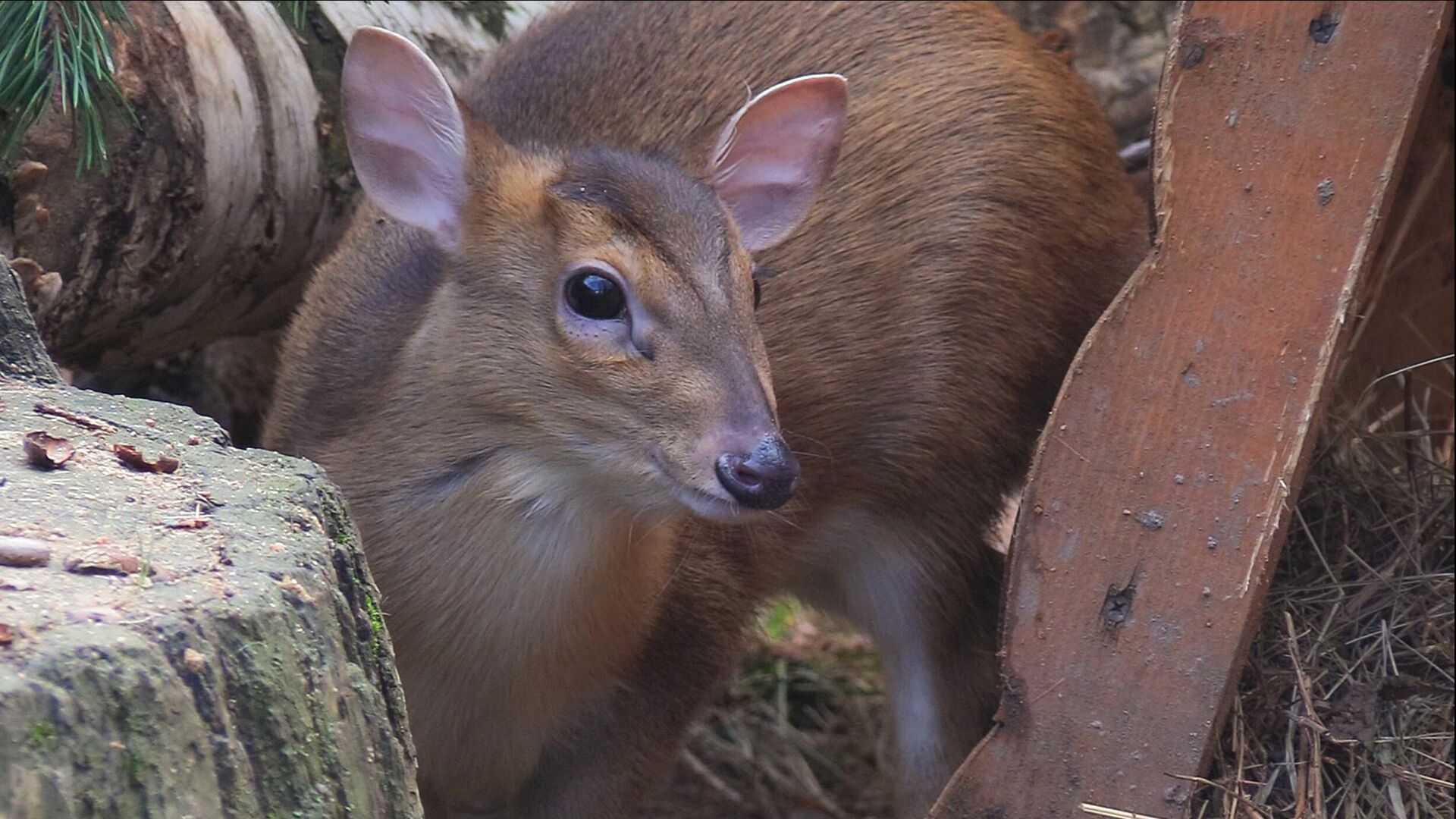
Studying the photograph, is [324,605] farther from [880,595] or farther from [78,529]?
[880,595]

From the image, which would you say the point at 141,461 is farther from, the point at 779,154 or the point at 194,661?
the point at 779,154

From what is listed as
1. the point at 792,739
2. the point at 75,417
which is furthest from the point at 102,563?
the point at 792,739

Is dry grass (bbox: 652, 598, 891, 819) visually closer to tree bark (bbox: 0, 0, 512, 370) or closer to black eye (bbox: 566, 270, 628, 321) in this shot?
tree bark (bbox: 0, 0, 512, 370)

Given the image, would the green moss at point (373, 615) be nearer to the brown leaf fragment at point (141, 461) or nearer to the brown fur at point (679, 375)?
the brown leaf fragment at point (141, 461)

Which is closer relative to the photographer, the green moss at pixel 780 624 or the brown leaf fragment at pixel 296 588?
the brown leaf fragment at pixel 296 588

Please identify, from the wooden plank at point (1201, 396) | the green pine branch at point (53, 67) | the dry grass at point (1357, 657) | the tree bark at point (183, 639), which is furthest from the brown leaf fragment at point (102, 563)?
the dry grass at point (1357, 657)

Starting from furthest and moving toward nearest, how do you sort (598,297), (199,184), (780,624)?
(780,624), (199,184), (598,297)

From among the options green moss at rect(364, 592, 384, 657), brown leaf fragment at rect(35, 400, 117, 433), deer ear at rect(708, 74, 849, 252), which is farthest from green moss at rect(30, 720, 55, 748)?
deer ear at rect(708, 74, 849, 252)
